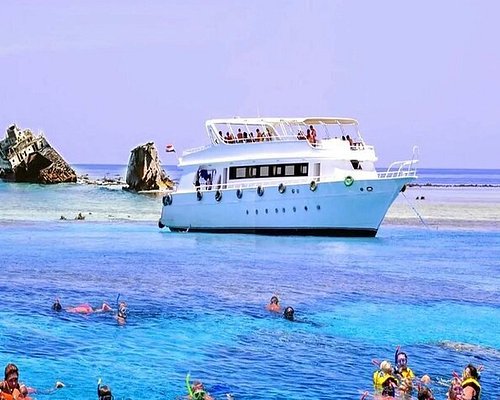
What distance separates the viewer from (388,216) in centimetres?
7688

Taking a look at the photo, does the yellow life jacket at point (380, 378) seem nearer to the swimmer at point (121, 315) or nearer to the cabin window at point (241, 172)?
the swimmer at point (121, 315)

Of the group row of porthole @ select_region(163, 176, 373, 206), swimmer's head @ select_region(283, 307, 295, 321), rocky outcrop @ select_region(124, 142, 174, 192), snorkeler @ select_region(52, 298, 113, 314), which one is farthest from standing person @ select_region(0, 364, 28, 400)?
rocky outcrop @ select_region(124, 142, 174, 192)

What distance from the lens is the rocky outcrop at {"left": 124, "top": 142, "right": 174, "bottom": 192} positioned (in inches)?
4304

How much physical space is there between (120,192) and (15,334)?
93.9 m

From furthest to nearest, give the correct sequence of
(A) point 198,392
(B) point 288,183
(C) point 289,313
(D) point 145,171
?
(D) point 145,171 → (B) point 288,183 → (C) point 289,313 → (A) point 198,392

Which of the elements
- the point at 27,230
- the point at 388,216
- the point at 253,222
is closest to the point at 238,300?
the point at 253,222

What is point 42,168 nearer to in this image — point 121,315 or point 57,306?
point 57,306

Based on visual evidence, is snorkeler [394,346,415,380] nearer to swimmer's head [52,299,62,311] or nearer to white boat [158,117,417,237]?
swimmer's head [52,299,62,311]

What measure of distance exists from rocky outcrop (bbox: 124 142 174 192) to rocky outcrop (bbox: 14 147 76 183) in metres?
18.7

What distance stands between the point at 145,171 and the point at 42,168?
25448 millimetres

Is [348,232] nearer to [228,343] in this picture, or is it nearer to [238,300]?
[238,300]

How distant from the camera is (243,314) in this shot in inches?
1014

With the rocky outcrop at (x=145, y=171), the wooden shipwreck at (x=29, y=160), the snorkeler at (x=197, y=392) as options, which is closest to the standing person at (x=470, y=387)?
the snorkeler at (x=197, y=392)

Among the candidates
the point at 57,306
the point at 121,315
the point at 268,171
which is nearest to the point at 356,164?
the point at 268,171
